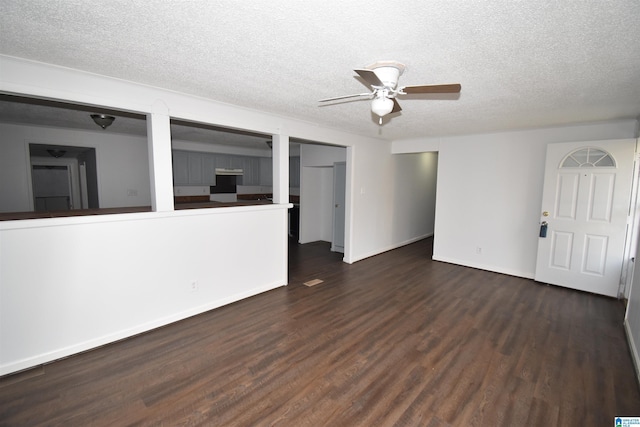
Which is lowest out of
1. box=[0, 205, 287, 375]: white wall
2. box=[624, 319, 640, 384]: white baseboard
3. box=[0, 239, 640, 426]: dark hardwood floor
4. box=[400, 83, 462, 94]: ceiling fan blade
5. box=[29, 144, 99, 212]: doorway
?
box=[0, 239, 640, 426]: dark hardwood floor

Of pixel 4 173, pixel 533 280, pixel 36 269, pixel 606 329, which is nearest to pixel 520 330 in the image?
pixel 606 329

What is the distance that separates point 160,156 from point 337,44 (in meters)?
2.11

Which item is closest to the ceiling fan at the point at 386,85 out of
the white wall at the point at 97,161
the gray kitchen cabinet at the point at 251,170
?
the white wall at the point at 97,161

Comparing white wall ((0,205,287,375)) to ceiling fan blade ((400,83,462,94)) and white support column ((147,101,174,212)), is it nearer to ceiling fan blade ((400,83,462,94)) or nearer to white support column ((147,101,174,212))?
white support column ((147,101,174,212))

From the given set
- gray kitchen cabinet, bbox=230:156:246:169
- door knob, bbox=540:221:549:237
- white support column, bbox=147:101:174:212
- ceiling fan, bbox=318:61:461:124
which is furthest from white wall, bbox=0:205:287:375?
door knob, bbox=540:221:549:237

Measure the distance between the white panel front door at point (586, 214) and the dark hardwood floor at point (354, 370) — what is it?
0.47 metres

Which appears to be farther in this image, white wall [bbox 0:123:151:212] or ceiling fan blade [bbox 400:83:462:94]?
white wall [bbox 0:123:151:212]

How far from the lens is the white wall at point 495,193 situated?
4.49 metres

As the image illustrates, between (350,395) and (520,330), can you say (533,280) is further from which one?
(350,395)

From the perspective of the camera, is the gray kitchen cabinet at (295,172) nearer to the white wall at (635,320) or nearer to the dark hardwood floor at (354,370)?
the dark hardwood floor at (354,370)

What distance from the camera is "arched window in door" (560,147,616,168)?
3848 millimetres

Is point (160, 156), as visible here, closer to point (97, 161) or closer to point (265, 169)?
point (97, 161)

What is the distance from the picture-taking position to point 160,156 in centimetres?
290

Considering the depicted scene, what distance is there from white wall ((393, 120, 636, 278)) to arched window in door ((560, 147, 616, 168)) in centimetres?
28
